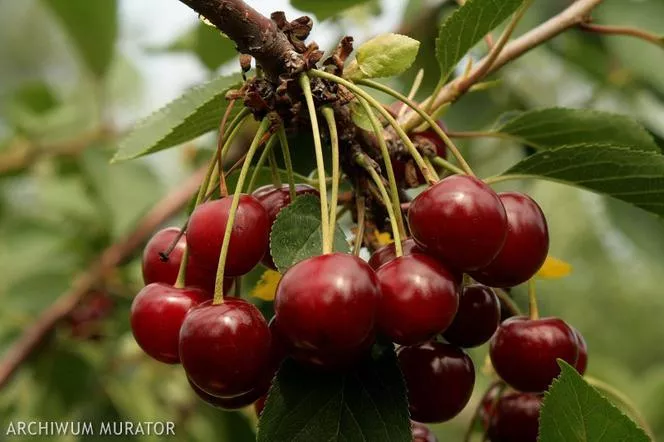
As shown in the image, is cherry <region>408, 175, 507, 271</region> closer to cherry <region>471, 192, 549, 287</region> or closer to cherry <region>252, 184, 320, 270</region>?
cherry <region>471, 192, 549, 287</region>

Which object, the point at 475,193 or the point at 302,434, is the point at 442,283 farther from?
the point at 302,434

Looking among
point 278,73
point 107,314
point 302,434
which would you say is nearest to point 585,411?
point 302,434

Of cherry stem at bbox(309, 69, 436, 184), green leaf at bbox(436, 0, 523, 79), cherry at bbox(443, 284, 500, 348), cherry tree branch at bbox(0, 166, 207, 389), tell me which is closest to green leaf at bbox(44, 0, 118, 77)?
cherry tree branch at bbox(0, 166, 207, 389)

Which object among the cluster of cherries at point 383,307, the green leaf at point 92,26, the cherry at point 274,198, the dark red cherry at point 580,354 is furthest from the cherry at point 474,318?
the green leaf at point 92,26

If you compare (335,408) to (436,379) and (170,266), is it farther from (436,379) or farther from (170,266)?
(170,266)

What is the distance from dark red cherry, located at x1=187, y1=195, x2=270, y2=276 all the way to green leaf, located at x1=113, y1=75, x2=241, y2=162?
0.18 meters

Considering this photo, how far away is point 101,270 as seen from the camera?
2.08m

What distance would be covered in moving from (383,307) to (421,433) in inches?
10.9

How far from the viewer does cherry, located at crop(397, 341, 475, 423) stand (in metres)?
0.85

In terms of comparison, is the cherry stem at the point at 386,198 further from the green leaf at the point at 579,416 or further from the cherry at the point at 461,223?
the green leaf at the point at 579,416

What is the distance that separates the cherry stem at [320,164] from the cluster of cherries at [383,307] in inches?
1.6

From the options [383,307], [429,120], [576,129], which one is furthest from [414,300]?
[576,129]

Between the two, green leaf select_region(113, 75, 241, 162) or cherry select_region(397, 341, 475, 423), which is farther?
green leaf select_region(113, 75, 241, 162)

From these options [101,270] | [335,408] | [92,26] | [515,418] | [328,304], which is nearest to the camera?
[328,304]
